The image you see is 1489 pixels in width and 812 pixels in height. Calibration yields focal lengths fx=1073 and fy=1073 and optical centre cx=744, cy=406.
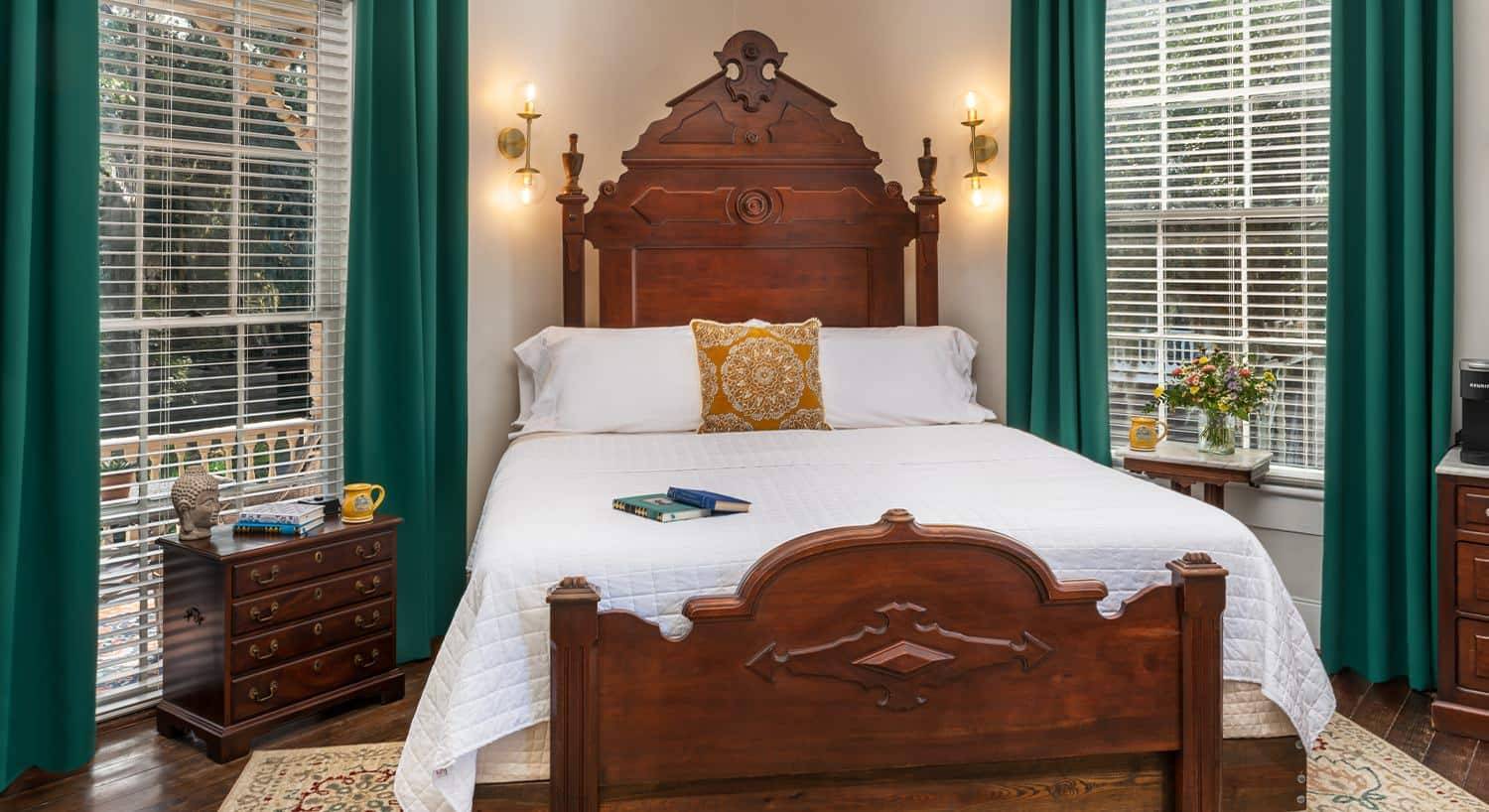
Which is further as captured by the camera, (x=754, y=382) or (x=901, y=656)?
(x=754, y=382)

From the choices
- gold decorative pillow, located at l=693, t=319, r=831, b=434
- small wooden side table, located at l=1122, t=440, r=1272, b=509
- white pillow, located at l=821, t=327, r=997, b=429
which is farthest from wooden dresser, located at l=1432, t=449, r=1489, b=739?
gold decorative pillow, located at l=693, t=319, r=831, b=434

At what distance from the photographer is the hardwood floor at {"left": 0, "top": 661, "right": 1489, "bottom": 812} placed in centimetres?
247

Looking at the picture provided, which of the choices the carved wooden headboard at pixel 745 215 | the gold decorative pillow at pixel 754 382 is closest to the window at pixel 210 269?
the carved wooden headboard at pixel 745 215

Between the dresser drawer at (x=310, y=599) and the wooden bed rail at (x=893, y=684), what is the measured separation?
1.24 m

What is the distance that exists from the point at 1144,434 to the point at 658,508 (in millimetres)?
2029

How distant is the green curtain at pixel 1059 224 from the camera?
3.71m

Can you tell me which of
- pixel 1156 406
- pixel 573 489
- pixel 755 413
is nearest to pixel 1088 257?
pixel 1156 406

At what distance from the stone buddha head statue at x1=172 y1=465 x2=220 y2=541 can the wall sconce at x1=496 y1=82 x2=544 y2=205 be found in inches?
61.5

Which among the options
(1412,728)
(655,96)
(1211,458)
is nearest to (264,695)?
(655,96)

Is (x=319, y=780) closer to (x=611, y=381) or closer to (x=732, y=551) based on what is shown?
(x=732, y=551)

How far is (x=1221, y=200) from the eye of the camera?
3.68 m

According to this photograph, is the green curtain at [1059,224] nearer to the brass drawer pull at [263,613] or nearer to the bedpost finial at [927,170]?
the bedpost finial at [927,170]

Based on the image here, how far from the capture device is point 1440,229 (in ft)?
9.93

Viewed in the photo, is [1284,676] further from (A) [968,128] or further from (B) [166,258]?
(B) [166,258]
